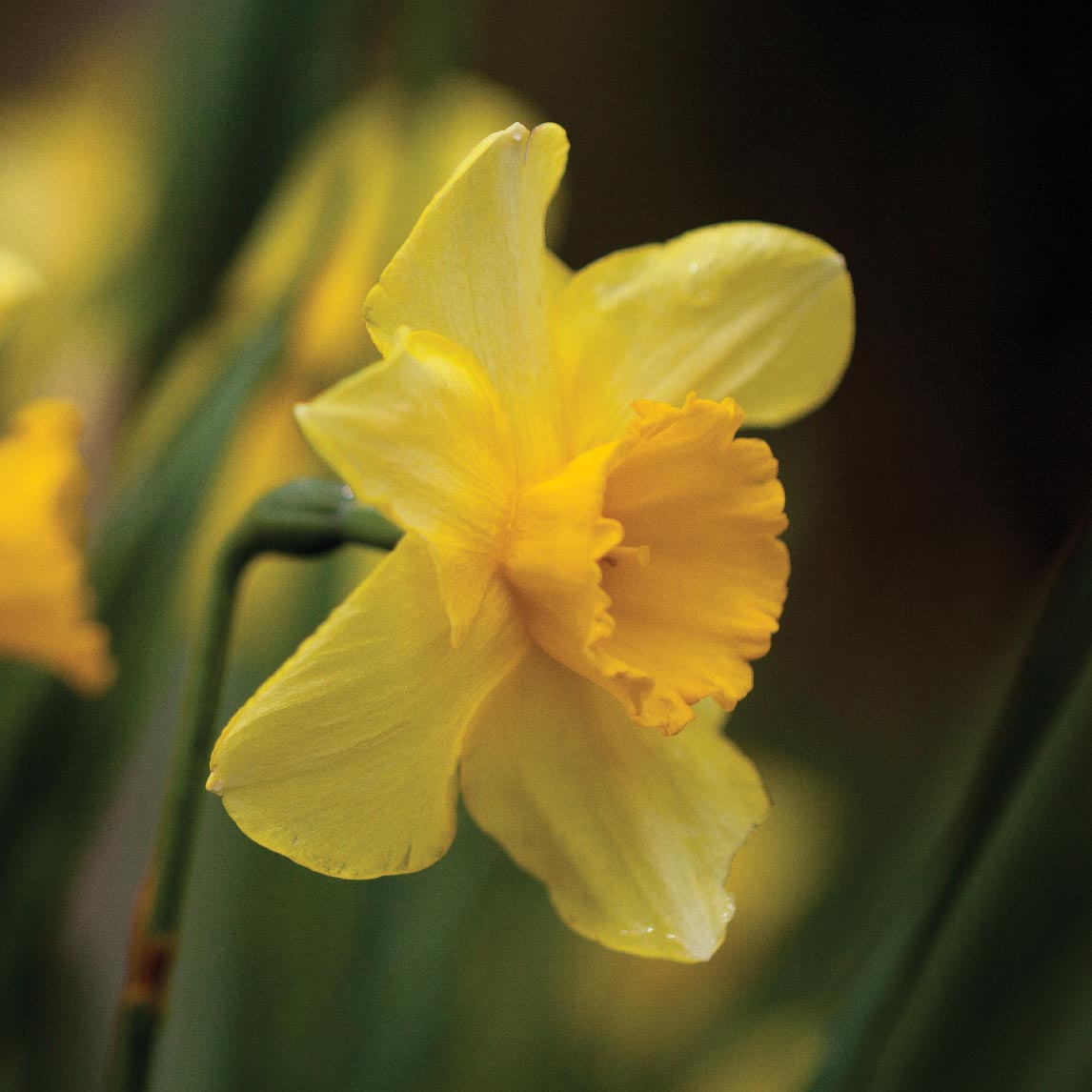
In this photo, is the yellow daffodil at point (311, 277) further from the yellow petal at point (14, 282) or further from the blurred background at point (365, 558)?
the yellow petal at point (14, 282)

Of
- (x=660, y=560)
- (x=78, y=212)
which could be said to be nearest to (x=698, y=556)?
(x=660, y=560)

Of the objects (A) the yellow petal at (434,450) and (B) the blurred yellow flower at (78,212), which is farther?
(B) the blurred yellow flower at (78,212)

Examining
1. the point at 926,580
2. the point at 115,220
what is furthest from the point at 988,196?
the point at 115,220

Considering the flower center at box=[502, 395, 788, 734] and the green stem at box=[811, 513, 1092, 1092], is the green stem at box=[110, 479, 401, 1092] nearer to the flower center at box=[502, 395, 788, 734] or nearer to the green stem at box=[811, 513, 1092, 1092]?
the flower center at box=[502, 395, 788, 734]

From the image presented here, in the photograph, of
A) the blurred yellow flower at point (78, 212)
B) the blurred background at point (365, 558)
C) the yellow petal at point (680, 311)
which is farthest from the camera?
the blurred yellow flower at point (78, 212)

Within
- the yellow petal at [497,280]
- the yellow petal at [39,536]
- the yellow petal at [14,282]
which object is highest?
the yellow petal at [497,280]

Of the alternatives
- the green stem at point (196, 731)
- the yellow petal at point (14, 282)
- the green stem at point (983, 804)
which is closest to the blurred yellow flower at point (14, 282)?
the yellow petal at point (14, 282)

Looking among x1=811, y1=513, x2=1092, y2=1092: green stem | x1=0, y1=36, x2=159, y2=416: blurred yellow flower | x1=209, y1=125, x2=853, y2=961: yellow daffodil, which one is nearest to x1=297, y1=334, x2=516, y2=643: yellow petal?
x1=209, y1=125, x2=853, y2=961: yellow daffodil
